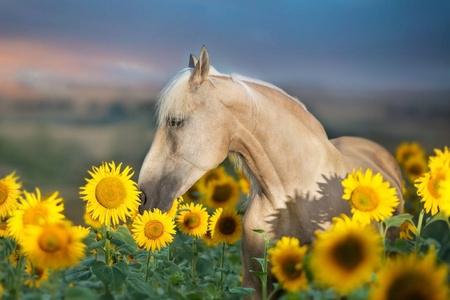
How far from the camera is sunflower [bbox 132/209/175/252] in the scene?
2.61 m

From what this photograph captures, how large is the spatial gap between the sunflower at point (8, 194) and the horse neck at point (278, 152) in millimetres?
1120

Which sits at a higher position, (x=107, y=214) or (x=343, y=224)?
(x=343, y=224)

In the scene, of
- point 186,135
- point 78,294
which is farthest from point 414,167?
point 78,294

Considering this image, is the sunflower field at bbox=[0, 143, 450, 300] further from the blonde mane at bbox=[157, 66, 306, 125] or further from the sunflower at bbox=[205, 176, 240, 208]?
the sunflower at bbox=[205, 176, 240, 208]

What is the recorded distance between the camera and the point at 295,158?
260cm

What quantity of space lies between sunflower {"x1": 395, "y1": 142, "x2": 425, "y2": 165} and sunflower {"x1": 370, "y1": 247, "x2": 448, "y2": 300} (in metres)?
3.86

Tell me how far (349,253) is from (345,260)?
0.02 m

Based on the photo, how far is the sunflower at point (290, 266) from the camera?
154cm

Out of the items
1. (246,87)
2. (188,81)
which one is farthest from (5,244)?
(246,87)

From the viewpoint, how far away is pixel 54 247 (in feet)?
5.04

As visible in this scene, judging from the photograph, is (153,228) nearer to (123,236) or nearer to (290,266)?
(123,236)

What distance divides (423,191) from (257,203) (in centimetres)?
97

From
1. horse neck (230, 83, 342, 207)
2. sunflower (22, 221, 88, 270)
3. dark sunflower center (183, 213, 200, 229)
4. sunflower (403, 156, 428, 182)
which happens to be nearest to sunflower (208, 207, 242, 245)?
dark sunflower center (183, 213, 200, 229)

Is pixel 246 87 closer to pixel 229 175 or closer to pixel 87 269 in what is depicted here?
pixel 87 269
